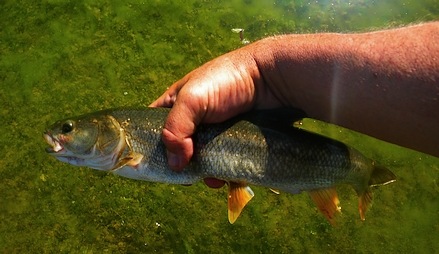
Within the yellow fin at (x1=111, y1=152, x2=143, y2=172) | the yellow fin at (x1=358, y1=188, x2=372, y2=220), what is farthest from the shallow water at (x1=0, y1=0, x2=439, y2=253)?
the yellow fin at (x1=111, y1=152, x2=143, y2=172)

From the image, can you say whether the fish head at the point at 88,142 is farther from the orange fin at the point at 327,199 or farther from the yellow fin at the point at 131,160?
the orange fin at the point at 327,199

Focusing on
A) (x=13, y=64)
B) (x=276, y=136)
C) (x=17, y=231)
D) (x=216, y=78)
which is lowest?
(x=17, y=231)

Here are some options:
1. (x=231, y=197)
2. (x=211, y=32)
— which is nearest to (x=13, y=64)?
(x=211, y=32)

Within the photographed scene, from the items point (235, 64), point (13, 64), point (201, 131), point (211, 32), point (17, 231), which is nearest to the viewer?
point (201, 131)

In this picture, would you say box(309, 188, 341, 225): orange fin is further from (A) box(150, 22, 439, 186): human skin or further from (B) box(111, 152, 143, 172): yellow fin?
(B) box(111, 152, 143, 172): yellow fin

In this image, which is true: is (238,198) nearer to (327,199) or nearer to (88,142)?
(327,199)

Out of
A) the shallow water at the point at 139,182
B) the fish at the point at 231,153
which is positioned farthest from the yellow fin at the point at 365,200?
the shallow water at the point at 139,182

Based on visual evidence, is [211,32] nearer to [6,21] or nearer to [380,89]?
[6,21]
